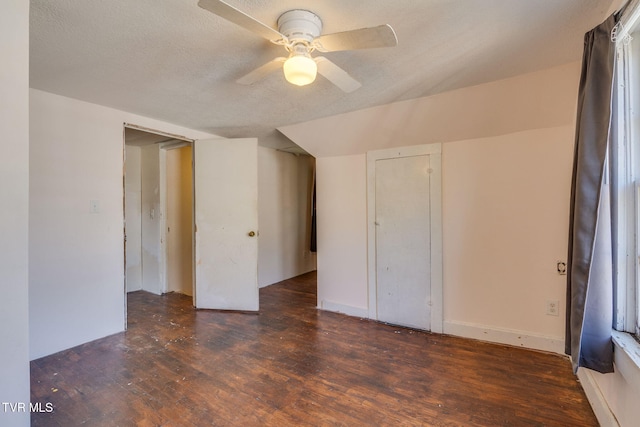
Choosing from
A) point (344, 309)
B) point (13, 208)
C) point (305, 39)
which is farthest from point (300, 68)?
point (344, 309)

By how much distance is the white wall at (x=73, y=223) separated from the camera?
7.20 ft

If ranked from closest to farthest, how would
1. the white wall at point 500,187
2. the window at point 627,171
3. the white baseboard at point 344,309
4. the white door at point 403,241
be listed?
the window at point 627,171
the white wall at point 500,187
the white door at point 403,241
the white baseboard at point 344,309

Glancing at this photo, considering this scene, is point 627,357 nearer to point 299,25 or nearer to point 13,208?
point 299,25

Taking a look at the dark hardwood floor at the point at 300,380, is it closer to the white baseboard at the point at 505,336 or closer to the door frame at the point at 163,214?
the white baseboard at the point at 505,336

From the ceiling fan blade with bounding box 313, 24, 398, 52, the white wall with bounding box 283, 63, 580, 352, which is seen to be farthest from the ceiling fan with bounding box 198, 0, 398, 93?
the white wall with bounding box 283, 63, 580, 352

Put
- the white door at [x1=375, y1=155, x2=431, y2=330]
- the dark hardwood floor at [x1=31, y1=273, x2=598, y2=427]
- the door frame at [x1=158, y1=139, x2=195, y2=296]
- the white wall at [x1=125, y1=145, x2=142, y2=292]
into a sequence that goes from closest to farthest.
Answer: the dark hardwood floor at [x1=31, y1=273, x2=598, y2=427]
the white door at [x1=375, y1=155, x2=431, y2=330]
the door frame at [x1=158, y1=139, x2=195, y2=296]
the white wall at [x1=125, y1=145, x2=142, y2=292]

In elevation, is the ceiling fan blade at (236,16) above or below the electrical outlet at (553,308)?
above

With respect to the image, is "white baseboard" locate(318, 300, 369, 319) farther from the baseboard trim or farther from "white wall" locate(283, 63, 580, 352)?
the baseboard trim

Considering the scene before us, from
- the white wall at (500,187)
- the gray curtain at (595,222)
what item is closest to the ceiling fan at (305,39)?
the gray curtain at (595,222)

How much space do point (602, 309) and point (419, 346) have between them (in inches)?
52.9

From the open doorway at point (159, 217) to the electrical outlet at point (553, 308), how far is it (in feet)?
12.7

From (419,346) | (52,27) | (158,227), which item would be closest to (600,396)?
(419,346)

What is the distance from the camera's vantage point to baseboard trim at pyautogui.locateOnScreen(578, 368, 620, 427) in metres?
1.37

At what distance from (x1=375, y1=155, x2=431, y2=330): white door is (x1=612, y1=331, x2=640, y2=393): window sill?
1430 millimetres
